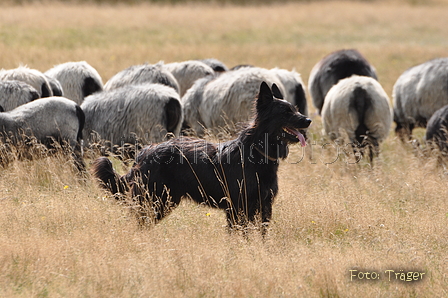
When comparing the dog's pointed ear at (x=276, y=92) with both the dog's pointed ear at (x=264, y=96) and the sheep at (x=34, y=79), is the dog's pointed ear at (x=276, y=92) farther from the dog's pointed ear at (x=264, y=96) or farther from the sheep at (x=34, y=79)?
the sheep at (x=34, y=79)

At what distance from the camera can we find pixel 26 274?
483 centimetres

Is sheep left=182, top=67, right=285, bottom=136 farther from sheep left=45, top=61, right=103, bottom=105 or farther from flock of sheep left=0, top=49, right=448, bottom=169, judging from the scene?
sheep left=45, top=61, right=103, bottom=105

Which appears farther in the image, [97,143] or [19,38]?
[19,38]

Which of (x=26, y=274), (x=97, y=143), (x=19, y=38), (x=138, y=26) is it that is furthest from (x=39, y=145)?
(x=138, y=26)

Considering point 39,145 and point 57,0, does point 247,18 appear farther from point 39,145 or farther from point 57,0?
point 39,145

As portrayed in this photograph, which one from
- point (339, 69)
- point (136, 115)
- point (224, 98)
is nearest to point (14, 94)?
point (136, 115)

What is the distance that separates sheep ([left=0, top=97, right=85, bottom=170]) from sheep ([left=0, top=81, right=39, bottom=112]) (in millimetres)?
711

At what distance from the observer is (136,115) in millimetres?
8328

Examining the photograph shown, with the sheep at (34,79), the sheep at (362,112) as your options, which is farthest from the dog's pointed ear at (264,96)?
the sheep at (34,79)

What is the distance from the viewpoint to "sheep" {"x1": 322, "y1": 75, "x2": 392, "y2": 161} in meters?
9.23

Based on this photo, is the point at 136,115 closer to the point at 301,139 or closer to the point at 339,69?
the point at 301,139

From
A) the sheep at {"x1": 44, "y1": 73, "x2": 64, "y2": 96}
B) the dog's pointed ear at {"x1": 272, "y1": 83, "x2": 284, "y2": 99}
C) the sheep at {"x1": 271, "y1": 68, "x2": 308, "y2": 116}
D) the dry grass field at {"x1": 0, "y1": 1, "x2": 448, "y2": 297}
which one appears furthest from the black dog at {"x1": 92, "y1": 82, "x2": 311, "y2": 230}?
the sheep at {"x1": 271, "y1": 68, "x2": 308, "y2": 116}

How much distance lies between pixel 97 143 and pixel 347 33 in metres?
27.2

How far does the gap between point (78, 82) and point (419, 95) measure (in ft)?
21.0
